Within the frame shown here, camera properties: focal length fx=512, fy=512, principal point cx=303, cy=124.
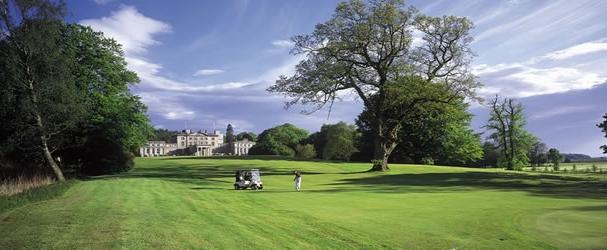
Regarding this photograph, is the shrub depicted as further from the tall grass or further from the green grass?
the green grass

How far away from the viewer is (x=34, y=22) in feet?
126

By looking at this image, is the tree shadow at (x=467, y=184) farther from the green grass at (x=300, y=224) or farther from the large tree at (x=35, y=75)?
the large tree at (x=35, y=75)

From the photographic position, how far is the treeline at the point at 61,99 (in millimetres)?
37897

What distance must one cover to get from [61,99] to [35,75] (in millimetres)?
2525

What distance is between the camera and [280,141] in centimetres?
15075

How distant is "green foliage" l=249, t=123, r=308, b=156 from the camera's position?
144375 millimetres

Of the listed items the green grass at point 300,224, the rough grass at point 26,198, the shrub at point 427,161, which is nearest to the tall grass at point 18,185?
A: the rough grass at point 26,198

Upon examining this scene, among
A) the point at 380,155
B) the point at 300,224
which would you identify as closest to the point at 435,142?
the point at 380,155

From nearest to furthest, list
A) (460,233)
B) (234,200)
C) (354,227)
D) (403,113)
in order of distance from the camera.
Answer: (460,233), (354,227), (234,200), (403,113)

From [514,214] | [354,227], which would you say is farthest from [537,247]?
[514,214]

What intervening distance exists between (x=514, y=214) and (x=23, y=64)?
1386 inches

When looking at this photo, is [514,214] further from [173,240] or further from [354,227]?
[173,240]

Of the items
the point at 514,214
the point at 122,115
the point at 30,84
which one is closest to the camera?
the point at 514,214

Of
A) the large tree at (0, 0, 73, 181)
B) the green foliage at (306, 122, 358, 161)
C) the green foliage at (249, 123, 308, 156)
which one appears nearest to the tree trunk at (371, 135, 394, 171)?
the large tree at (0, 0, 73, 181)
